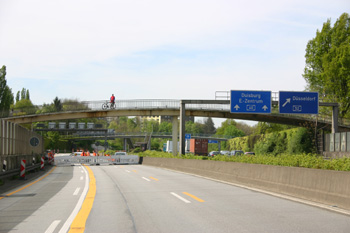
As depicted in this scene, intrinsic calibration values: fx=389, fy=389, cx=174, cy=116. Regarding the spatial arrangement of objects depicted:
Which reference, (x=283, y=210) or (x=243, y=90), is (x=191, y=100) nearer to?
(x=243, y=90)

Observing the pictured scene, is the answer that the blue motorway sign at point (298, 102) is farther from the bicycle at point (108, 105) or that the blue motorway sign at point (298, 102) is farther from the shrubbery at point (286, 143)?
the bicycle at point (108, 105)

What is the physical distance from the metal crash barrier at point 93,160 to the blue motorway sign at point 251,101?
20.1m

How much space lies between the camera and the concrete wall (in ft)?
34.0

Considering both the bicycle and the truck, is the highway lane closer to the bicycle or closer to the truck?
the bicycle

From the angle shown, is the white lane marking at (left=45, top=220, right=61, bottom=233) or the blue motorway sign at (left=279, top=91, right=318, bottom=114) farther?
the blue motorway sign at (left=279, top=91, right=318, bottom=114)

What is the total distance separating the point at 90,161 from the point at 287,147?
25837mm

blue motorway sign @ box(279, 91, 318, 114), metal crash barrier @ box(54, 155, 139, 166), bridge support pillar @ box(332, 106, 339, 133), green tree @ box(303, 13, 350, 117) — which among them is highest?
green tree @ box(303, 13, 350, 117)

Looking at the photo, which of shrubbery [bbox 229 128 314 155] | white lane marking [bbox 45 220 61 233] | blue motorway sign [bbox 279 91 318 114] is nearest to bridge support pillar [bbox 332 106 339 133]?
shrubbery [bbox 229 128 314 155]

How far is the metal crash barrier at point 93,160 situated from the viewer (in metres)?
42.9

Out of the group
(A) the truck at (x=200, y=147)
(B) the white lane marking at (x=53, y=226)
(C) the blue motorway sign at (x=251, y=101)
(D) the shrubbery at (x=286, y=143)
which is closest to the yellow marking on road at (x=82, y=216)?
(B) the white lane marking at (x=53, y=226)

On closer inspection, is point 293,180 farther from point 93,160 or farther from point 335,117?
point 93,160

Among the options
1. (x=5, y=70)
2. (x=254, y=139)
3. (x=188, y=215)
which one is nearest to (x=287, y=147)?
(x=254, y=139)

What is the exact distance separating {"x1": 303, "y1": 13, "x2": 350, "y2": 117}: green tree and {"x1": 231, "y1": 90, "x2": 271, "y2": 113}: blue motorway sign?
19533 mm

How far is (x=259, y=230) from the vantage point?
7.56 metres
